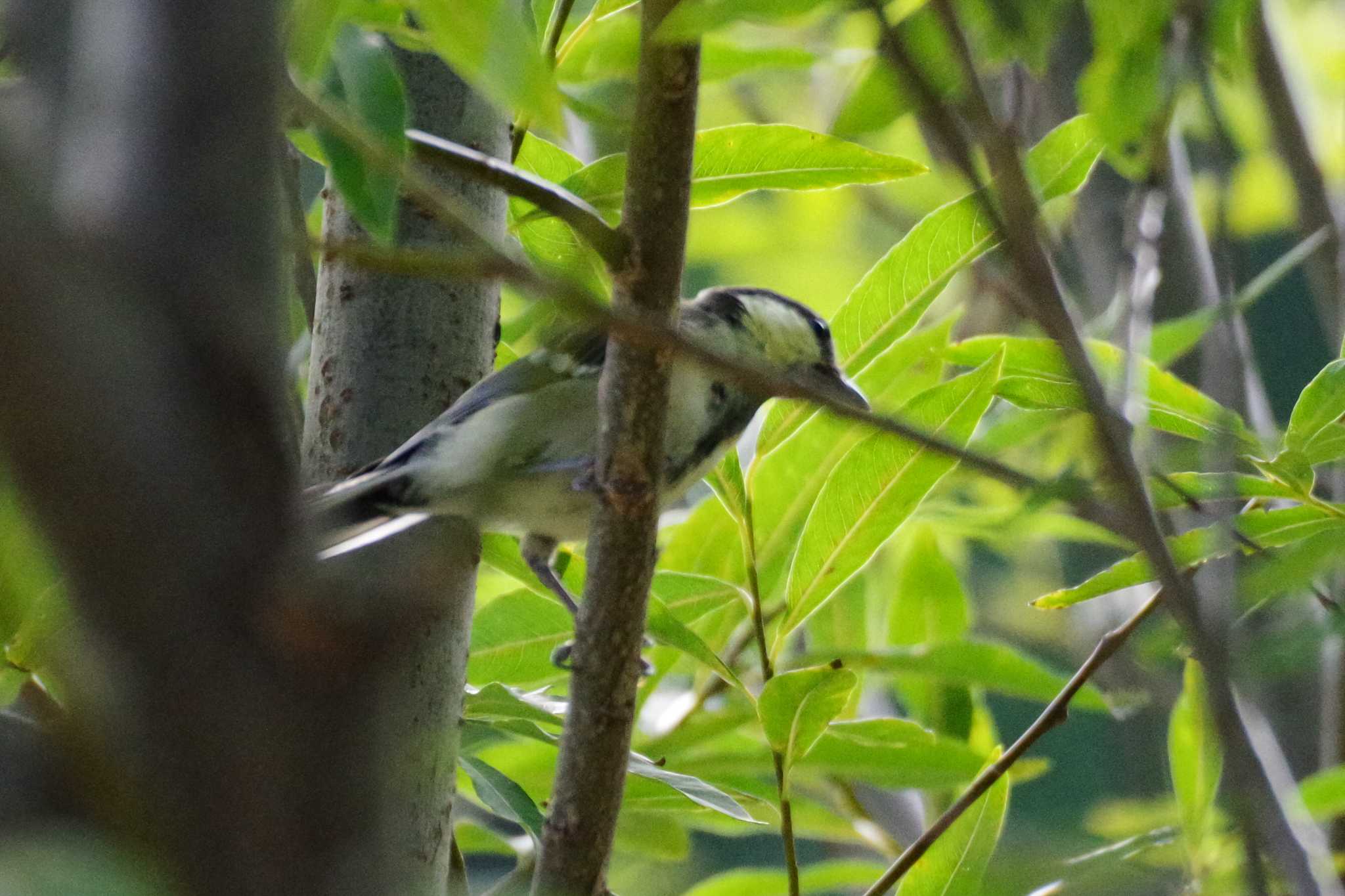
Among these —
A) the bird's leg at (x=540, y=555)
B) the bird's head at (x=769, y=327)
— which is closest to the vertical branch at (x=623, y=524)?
the bird's leg at (x=540, y=555)

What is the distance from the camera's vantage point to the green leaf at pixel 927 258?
1.17m

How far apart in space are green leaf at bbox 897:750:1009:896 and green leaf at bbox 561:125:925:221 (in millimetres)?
512

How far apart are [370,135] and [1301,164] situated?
1536 millimetres

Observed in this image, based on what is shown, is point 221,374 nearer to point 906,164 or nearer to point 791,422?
point 906,164

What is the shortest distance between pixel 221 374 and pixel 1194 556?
813mm

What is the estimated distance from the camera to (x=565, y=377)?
1.54m

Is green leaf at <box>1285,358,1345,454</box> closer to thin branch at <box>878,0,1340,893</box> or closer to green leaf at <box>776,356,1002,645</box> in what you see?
green leaf at <box>776,356,1002,645</box>

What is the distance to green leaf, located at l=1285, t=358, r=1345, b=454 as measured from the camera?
0.96 m

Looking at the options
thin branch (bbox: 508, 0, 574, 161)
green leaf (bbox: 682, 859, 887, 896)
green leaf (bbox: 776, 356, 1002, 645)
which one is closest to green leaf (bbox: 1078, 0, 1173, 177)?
green leaf (bbox: 776, 356, 1002, 645)

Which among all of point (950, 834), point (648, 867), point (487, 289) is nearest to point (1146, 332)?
point (950, 834)

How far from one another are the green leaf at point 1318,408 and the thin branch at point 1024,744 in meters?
0.15

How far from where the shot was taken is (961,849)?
3.69ft

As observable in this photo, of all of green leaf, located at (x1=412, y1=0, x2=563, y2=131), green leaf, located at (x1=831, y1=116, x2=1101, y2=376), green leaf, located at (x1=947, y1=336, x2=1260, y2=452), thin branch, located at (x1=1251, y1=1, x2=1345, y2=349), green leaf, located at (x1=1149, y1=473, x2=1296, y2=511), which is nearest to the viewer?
green leaf, located at (x1=412, y1=0, x2=563, y2=131)

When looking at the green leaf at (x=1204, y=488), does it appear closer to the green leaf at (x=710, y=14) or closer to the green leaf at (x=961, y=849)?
the green leaf at (x=961, y=849)
